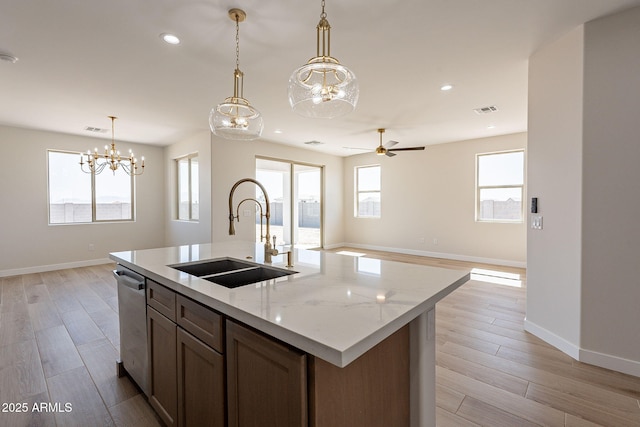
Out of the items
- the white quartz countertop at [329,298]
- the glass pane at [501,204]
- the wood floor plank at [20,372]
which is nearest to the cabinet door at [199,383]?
the white quartz countertop at [329,298]

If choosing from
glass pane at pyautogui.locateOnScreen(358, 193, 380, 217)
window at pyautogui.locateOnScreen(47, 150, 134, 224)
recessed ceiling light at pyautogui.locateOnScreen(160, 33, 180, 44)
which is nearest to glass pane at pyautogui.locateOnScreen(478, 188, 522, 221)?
glass pane at pyautogui.locateOnScreen(358, 193, 380, 217)

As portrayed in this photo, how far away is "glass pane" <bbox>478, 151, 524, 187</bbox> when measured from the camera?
19.1 ft

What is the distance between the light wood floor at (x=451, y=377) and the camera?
1789 millimetres

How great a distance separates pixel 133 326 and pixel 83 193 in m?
5.51

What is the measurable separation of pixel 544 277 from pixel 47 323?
508cm

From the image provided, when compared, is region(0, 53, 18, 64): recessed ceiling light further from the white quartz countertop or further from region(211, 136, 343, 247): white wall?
region(211, 136, 343, 247): white wall

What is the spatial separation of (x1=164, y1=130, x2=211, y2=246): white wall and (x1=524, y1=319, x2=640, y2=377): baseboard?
16.6 feet

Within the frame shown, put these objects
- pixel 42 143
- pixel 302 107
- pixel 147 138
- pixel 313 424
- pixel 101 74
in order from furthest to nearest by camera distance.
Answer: pixel 147 138 → pixel 42 143 → pixel 101 74 → pixel 302 107 → pixel 313 424

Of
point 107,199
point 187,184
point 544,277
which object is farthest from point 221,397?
point 107,199

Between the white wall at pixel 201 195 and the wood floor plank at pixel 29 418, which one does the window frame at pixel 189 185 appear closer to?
the white wall at pixel 201 195

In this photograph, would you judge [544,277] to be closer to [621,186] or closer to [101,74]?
[621,186]

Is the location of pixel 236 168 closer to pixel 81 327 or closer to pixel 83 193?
pixel 83 193

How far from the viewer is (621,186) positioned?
2178 millimetres

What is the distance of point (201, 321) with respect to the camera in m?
1.32
